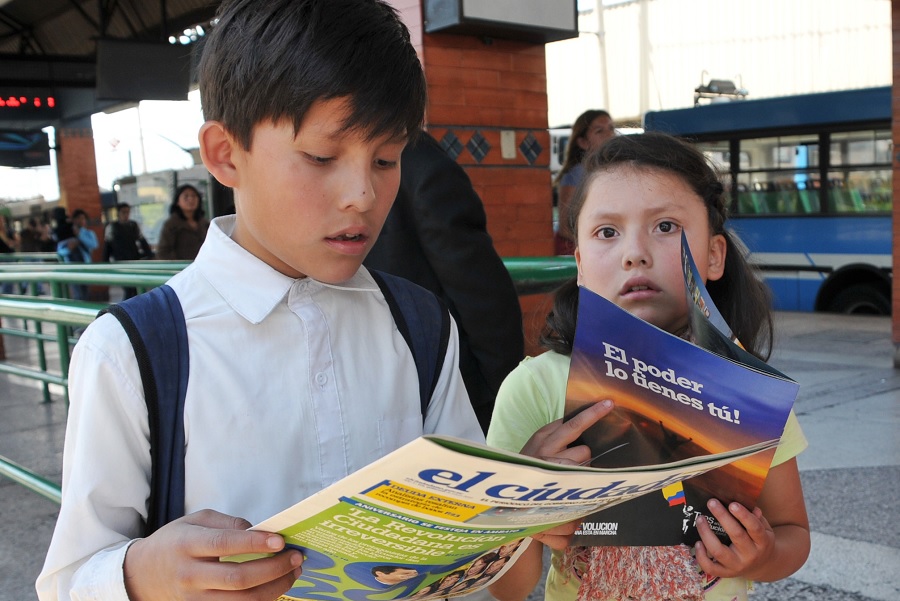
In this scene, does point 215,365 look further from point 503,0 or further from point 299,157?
point 503,0

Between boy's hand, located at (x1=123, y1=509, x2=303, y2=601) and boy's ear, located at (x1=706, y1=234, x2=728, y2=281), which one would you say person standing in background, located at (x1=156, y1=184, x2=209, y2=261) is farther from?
boy's hand, located at (x1=123, y1=509, x2=303, y2=601)

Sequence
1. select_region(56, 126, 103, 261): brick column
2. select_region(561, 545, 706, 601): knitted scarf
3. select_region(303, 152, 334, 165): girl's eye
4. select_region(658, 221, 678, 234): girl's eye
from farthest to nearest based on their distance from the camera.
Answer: select_region(56, 126, 103, 261): brick column, select_region(658, 221, 678, 234): girl's eye, select_region(561, 545, 706, 601): knitted scarf, select_region(303, 152, 334, 165): girl's eye

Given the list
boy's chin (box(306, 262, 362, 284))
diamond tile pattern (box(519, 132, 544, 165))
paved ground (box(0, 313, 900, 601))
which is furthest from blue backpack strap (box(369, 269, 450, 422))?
diamond tile pattern (box(519, 132, 544, 165))

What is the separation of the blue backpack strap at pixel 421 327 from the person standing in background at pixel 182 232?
254 inches

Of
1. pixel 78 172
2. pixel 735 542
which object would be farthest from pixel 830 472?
pixel 78 172

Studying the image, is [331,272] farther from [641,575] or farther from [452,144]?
[452,144]

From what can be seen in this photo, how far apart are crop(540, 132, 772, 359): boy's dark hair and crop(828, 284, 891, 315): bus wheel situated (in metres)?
8.69

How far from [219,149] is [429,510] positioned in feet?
1.91

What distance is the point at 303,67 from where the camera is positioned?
3.41 ft

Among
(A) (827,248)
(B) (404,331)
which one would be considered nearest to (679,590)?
(B) (404,331)

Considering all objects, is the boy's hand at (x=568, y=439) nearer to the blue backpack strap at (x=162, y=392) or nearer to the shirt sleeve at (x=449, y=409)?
the shirt sleeve at (x=449, y=409)

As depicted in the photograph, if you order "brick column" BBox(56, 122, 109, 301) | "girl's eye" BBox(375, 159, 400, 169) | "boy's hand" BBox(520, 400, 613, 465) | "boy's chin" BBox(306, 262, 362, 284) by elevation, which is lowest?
"boy's hand" BBox(520, 400, 613, 465)

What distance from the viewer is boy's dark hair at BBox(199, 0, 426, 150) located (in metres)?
1.04

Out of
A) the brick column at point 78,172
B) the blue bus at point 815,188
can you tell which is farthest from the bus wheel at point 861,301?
the brick column at point 78,172
